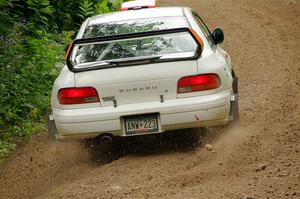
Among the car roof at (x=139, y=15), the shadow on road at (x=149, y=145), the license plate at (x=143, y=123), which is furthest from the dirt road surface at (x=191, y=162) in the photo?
the car roof at (x=139, y=15)

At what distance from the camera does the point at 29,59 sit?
10898mm

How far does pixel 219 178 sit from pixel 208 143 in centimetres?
141

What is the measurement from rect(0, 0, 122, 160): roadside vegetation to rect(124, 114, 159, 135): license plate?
2055mm

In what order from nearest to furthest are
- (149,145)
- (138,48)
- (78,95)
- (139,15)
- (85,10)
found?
(78,95), (138,48), (149,145), (139,15), (85,10)

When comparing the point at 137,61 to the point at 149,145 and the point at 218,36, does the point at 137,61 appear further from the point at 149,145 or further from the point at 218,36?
the point at 218,36

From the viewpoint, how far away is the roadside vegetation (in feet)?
29.4

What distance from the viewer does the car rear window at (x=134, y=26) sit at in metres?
7.36

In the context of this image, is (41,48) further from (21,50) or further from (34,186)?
(34,186)

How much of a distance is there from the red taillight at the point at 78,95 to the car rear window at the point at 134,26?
1.04 metres

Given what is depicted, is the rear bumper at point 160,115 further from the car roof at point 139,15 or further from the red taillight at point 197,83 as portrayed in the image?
the car roof at point 139,15

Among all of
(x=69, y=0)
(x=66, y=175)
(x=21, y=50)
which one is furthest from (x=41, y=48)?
(x=66, y=175)

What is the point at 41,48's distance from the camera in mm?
11305

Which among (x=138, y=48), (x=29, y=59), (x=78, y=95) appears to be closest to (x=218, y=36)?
(x=138, y=48)

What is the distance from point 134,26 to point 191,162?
1880 millimetres
